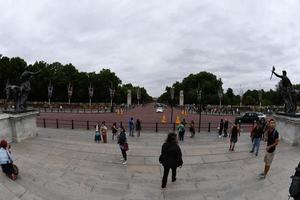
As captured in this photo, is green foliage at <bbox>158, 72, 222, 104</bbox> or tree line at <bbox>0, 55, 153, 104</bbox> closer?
tree line at <bbox>0, 55, 153, 104</bbox>

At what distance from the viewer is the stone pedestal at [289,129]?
13234 mm

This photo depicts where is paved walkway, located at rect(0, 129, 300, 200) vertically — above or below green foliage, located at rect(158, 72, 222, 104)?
below

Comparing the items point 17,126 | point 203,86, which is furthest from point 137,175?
point 203,86

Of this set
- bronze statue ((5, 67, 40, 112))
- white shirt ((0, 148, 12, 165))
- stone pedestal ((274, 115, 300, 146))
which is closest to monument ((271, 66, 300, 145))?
stone pedestal ((274, 115, 300, 146))

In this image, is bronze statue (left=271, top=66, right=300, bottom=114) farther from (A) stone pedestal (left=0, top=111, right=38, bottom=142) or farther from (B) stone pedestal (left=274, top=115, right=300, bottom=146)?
(A) stone pedestal (left=0, top=111, right=38, bottom=142)

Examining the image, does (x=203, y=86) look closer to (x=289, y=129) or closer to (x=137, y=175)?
(x=289, y=129)

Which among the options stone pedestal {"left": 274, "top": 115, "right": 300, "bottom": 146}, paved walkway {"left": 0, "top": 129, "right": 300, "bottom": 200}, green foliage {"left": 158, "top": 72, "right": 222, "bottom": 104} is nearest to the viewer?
paved walkway {"left": 0, "top": 129, "right": 300, "bottom": 200}

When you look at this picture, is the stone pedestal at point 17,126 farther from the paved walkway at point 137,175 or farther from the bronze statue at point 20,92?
the paved walkway at point 137,175

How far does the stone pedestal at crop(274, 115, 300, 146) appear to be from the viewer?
13.2 m

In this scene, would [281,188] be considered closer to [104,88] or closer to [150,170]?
[150,170]

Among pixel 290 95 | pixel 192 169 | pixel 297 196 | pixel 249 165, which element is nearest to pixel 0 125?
pixel 192 169

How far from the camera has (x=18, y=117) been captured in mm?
14930

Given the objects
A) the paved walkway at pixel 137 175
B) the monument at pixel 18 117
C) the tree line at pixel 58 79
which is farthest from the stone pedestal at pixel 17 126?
the tree line at pixel 58 79

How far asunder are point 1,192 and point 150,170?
4.89 metres
